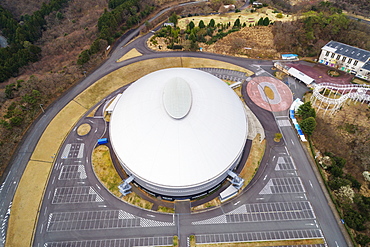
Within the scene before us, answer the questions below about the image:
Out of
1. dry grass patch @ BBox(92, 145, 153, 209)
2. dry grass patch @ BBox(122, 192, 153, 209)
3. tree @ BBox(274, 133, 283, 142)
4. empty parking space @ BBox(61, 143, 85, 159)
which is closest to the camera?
dry grass patch @ BBox(122, 192, 153, 209)

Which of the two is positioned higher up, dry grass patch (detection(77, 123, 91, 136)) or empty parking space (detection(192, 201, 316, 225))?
dry grass patch (detection(77, 123, 91, 136))

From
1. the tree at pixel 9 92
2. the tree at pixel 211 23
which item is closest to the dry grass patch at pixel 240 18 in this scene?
the tree at pixel 211 23

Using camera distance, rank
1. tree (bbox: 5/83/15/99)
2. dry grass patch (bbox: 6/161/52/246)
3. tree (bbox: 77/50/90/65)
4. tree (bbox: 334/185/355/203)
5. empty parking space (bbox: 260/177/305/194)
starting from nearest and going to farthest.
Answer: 1. dry grass patch (bbox: 6/161/52/246)
2. tree (bbox: 334/185/355/203)
3. empty parking space (bbox: 260/177/305/194)
4. tree (bbox: 5/83/15/99)
5. tree (bbox: 77/50/90/65)

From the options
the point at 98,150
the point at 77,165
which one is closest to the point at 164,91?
the point at 98,150

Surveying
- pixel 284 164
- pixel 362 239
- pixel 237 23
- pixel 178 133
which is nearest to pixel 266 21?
pixel 237 23

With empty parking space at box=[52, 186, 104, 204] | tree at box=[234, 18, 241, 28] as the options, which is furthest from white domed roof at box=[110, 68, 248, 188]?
tree at box=[234, 18, 241, 28]

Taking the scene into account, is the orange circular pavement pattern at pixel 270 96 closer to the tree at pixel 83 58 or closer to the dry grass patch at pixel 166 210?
the dry grass patch at pixel 166 210

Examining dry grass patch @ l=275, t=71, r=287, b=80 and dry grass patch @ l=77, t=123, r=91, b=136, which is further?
dry grass patch @ l=275, t=71, r=287, b=80

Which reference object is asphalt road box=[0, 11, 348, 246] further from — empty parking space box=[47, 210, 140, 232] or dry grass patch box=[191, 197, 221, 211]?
dry grass patch box=[191, 197, 221, 211]

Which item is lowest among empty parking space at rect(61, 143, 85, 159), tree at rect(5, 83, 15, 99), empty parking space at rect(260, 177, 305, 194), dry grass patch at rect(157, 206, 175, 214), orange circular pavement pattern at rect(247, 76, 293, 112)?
dry grass patch at rect(157, 206, 175, 214)
